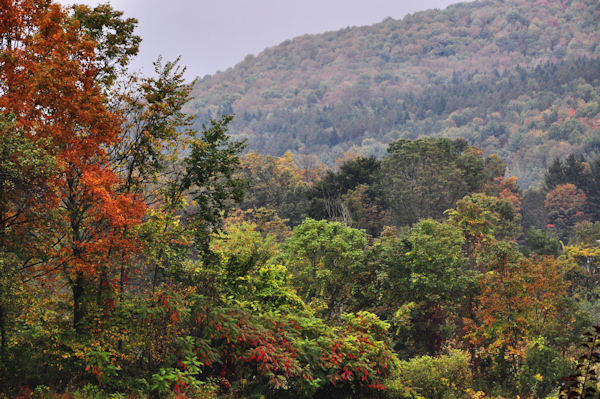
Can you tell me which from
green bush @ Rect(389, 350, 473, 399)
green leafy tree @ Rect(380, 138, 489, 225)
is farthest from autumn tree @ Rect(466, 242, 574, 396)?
green leafy tree @ Rect(380, 138, 489, 225)

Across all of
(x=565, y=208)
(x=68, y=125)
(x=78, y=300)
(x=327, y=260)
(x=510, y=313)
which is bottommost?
(x=565, y=208)

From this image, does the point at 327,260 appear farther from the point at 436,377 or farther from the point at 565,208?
the point at 565,208

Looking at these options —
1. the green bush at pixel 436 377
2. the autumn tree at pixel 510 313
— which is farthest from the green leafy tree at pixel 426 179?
the green bush at pixel 436 377

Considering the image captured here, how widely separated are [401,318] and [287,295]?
30.6 ft

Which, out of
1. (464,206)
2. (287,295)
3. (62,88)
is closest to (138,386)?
(287,295)

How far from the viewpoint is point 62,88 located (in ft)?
29.3

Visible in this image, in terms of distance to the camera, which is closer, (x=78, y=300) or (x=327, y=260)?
(x=78, y=300)

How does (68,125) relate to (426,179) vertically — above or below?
above

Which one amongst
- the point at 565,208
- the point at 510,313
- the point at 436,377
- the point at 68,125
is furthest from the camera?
the point at 565,208

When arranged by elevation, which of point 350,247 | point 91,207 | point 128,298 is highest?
point 91,207

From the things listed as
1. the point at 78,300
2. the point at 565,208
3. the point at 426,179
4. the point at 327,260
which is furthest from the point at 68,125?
the point at 565,208

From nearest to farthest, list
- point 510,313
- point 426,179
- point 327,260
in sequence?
point 510,313, point 327,260, point 426,179

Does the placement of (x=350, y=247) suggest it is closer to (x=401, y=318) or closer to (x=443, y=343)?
(x=401, y=318)

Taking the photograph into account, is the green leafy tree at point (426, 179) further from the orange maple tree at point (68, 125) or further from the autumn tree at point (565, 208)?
the orange maple tree at point (68, 125)
